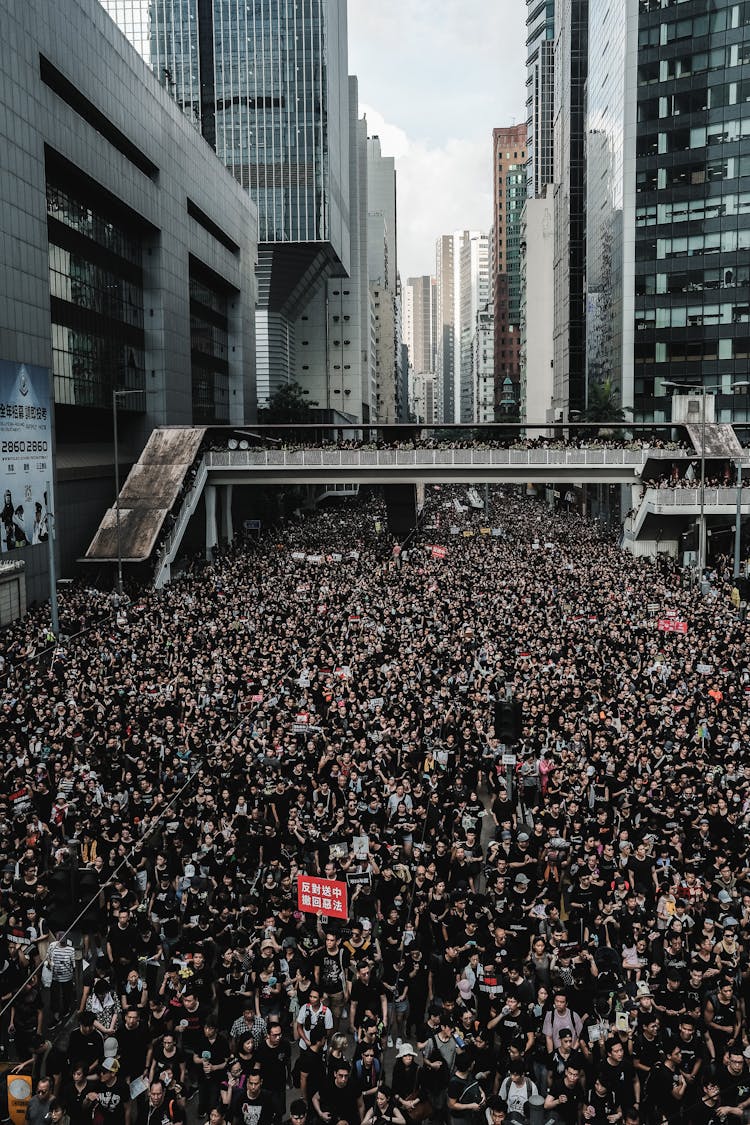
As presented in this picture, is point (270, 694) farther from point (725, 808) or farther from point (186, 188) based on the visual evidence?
point (186, 188)

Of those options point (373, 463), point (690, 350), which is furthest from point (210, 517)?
point (690, 350)

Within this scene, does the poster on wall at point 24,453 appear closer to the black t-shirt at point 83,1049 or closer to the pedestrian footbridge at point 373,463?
the pedestrian footbridge at point 373,463

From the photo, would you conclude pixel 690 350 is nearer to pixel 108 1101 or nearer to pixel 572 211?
pixel 572 211

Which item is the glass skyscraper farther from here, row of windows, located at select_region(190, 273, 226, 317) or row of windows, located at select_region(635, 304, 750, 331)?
row of windows, located at select_region(190, 273, 226, 317)

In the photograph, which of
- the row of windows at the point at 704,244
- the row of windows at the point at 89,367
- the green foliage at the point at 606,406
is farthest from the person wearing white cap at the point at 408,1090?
the row of windows at the point at 704,244

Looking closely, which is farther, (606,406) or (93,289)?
(606,406)

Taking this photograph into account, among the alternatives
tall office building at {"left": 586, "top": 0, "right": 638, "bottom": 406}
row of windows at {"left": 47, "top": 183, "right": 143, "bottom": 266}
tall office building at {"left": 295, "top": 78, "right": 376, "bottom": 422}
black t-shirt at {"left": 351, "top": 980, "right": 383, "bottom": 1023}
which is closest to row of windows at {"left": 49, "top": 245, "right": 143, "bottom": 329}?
row of windows at {"left": 47, "top": 183, "right": 143, "bottom": 266}

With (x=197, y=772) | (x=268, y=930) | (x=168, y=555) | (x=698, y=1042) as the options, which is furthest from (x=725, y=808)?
(x=168, y=555)
